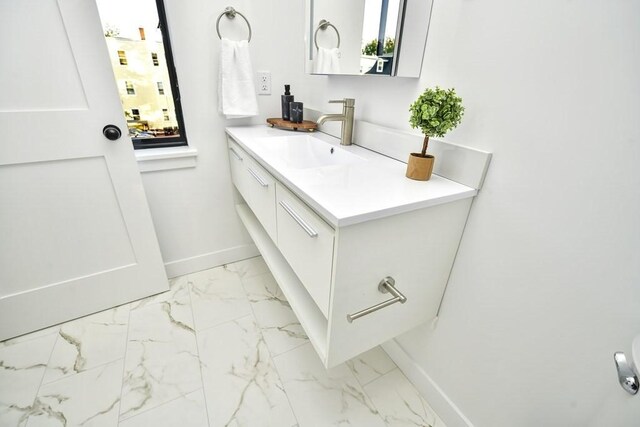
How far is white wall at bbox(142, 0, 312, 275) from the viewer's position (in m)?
1.40

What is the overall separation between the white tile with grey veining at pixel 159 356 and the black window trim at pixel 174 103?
0.89m

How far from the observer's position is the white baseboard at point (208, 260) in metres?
1.79

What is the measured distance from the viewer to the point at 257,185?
4.01 feet

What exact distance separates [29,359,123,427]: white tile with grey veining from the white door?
1.42 ft

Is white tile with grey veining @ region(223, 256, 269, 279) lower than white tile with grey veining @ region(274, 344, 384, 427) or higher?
higher

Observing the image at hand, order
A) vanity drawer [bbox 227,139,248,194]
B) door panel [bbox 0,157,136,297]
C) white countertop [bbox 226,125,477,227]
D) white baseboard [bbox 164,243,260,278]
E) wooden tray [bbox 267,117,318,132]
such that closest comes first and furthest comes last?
1. white countertop [bbox 226,125,477,227]
2. door panel [bbox 0,157,136,297]
3. vanity drawer [bbox 227,139,248,194]
4. wooden tray [bbox 267,117,318,132]
5. white baseboard [bbox 164,243,260,278]

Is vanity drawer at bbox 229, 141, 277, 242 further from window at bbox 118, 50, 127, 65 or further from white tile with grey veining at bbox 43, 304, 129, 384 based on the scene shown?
white tile with grey veining at bbox 43, 304, 129, 384

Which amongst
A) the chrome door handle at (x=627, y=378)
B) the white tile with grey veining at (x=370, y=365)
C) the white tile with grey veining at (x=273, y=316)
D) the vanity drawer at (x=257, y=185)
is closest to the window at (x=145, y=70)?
the vanity drawer at (x=257, y=185)

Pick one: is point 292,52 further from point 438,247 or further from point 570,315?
point 570,315

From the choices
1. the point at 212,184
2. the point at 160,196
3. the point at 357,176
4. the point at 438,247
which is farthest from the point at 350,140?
the point at 160,196

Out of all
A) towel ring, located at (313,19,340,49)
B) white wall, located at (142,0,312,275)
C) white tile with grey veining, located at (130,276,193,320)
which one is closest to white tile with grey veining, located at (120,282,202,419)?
white tile with grey veining, located at (130,276,193,320)

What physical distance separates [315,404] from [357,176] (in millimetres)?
942

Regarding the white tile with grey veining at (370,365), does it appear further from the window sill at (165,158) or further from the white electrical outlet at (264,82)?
the white electrical outlet at (264,82)

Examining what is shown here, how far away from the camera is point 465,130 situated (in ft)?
2.87
